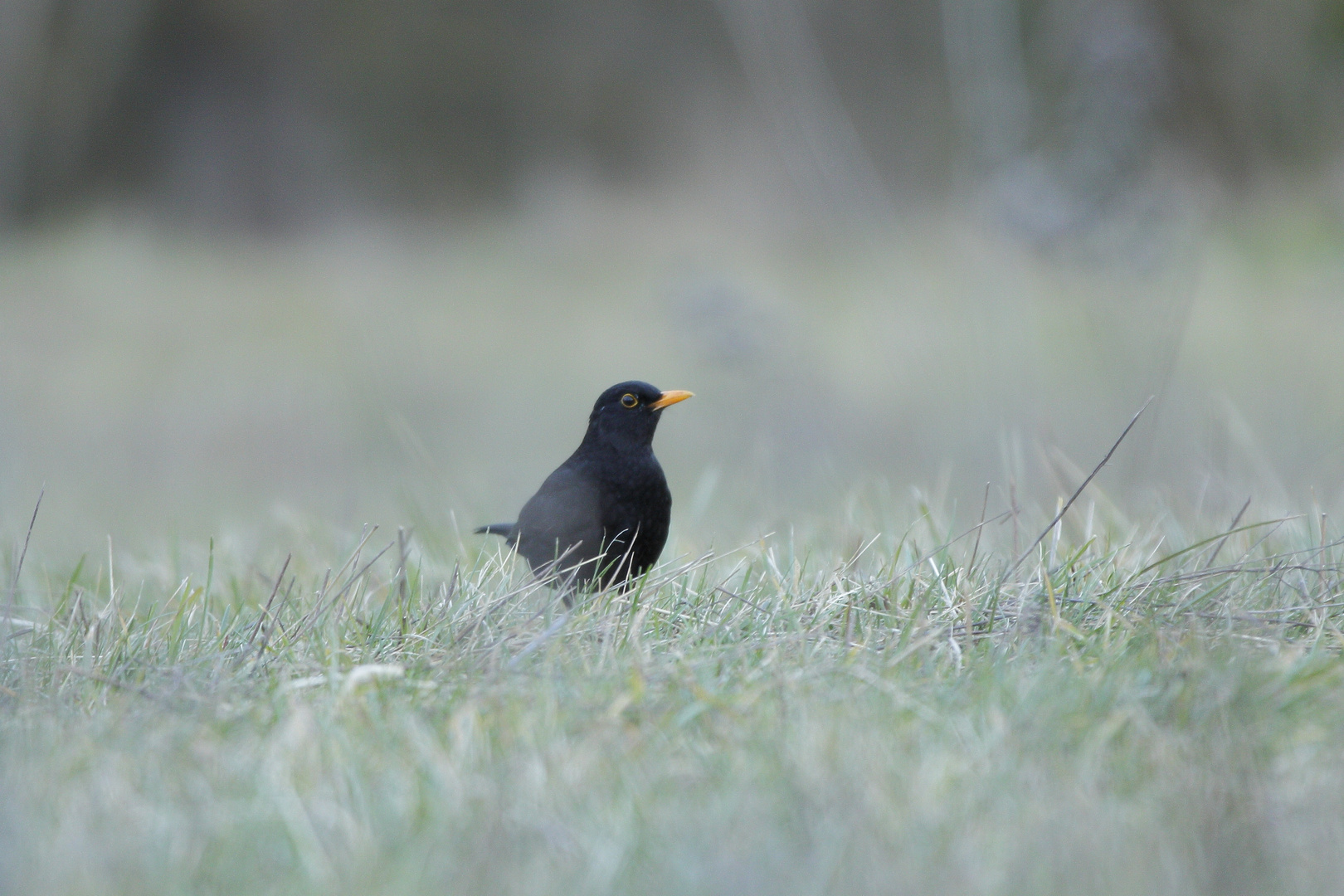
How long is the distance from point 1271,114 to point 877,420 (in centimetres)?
461

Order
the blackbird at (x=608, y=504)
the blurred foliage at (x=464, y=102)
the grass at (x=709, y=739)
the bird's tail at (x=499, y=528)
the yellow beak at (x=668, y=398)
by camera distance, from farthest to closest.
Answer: the blurred foliage at (x=464, y=102)
the bird's tail at (x=499, y=528)
the yellow beak at (x=668, y=398)
the blackbird at (x=608, y=504)
the grass at (x=709, y=739)

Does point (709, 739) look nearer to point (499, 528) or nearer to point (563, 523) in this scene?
point (563, 523)

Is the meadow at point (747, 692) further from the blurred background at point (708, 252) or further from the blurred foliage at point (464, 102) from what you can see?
the blurred foliage at point (464, 102)

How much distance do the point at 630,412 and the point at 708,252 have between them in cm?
672

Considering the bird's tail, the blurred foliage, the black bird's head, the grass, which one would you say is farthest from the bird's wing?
the blurred foliage

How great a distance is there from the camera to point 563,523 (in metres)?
2.43

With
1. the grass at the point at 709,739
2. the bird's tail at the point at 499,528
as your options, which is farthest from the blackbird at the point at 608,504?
the grass at the point at 709,739

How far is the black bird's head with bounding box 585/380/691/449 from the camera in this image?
8.45 ft

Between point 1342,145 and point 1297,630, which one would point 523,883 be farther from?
point 1342,145

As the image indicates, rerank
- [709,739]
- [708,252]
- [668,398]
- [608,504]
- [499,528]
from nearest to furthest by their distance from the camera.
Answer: [709,739]
[608,504]
[668,398]
[499,528]
[708,252]

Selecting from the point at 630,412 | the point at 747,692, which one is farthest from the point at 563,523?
the point at 747,692

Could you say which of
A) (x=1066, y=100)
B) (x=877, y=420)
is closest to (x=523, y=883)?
(x=1066, y=100)

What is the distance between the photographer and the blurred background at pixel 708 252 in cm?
356

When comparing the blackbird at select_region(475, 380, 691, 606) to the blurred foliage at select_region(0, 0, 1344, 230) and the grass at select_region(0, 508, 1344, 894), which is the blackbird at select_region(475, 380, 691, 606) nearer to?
the grass at select_region(0, 508, 1344, 894)
